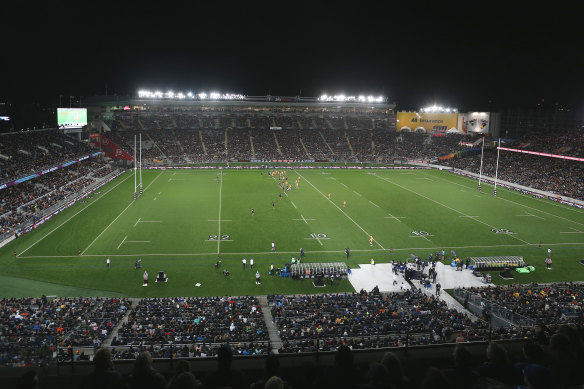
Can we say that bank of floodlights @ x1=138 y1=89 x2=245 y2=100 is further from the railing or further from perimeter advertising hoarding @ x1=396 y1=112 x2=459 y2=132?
the railing

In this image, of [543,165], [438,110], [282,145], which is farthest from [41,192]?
[438,110]

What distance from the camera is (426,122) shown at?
11381cm

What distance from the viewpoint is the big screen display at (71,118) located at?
79.2m

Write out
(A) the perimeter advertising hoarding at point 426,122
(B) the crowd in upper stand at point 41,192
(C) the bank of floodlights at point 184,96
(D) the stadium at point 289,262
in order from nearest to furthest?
1. (D) the stadium at point 289,262
2. (B) the crowd in upper stand at point 41,192
3. (C) the bank of floodlights at point 184,96
4. (A) the perimeter advertising hoarding at point 426,122

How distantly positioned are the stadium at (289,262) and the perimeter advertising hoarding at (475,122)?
14.0m

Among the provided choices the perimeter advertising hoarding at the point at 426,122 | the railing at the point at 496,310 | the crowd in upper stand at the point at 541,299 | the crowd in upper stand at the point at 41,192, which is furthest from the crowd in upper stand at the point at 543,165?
the crowd in upper stand at the point at 41,192

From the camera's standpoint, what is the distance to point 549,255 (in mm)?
35094

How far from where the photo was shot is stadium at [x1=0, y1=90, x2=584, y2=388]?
295 inches

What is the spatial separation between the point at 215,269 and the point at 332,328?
13730mm

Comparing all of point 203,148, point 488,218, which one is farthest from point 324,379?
point 203,148

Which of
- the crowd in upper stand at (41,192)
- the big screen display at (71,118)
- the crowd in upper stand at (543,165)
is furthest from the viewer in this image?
the big screen display at (71,118)

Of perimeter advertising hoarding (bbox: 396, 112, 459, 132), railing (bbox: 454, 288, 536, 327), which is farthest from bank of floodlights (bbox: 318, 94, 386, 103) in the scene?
railing (bbox: 454, 288, 536, 327)

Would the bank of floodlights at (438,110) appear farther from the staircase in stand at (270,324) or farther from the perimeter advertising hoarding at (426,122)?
the staircase in stand at (270,324)

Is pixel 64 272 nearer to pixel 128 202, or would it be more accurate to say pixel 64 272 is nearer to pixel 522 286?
pixel 128 202
